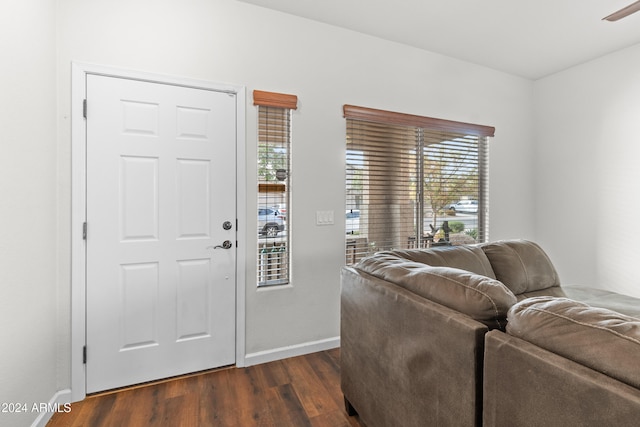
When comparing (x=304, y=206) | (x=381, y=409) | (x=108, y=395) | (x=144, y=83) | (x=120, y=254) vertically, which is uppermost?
(x=144, y=83)

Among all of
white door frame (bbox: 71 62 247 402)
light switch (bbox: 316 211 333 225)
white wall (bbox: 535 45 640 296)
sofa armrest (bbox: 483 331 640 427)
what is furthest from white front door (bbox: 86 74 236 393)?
white wall (bbox: 535 45 640 296)

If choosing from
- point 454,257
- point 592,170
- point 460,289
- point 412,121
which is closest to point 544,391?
point 460,289

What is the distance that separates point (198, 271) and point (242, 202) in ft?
1.95

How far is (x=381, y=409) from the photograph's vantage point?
54.4 inches

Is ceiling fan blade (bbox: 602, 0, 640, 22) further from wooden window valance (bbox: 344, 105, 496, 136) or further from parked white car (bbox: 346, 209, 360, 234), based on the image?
parked white car (bbox: 346, 209, 360, 234)

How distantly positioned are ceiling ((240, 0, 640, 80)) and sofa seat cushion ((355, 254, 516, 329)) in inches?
83.8

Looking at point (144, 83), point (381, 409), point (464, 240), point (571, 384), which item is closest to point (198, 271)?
point (144, 83)

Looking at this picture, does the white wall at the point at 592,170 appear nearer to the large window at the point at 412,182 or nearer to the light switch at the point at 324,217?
the large window at the point at 412,182

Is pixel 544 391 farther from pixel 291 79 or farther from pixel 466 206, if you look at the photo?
pixel 466 206

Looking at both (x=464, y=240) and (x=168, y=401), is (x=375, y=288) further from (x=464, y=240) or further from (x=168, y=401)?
(x=464, y=240)

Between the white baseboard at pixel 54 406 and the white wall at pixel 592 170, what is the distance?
475cm

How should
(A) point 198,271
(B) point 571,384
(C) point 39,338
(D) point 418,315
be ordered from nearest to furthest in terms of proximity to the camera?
(B) point 571,384 < (D) point 418,315 < (C) point 39,338 < (A) point 198,271

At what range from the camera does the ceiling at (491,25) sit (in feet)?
7.89

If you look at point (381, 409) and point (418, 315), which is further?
point (381, 409)
